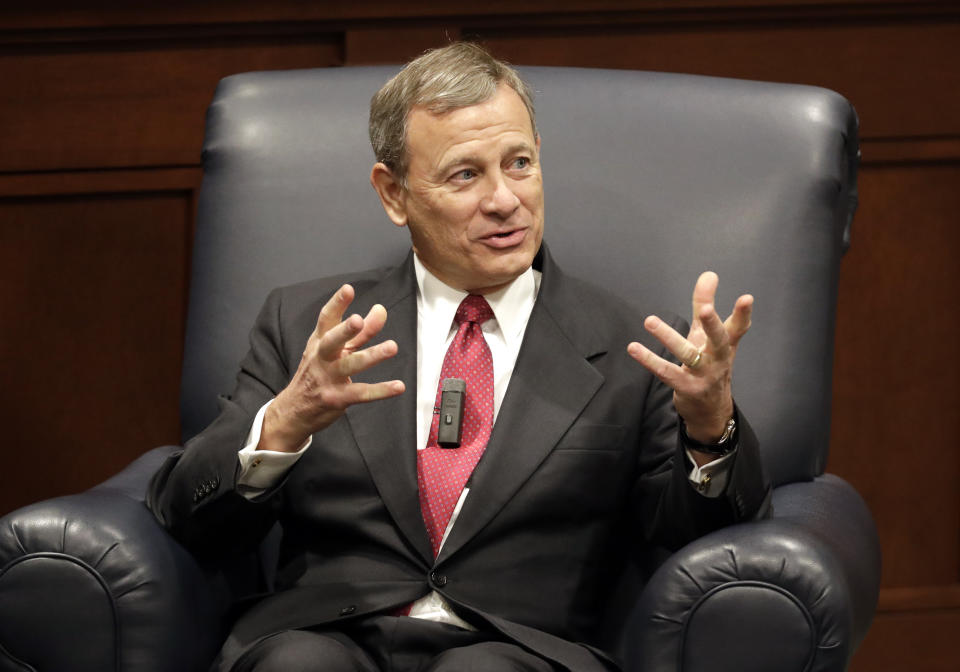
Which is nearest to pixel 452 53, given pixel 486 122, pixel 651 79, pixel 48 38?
pixel 486 122

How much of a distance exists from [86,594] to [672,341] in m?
0.72

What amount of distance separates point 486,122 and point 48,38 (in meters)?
1.12

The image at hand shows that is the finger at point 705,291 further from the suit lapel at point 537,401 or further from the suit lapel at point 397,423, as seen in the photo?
the suit lapel at point 397,423

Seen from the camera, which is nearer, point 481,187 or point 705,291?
point 705,291

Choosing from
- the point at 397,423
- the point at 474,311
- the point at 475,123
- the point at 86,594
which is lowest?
the point at 86,594

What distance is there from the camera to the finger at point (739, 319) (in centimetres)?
145

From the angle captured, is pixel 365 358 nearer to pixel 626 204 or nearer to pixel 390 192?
pixel 390 192

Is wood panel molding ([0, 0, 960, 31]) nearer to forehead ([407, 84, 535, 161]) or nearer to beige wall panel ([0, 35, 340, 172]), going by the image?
beige wall panel ([0, 35, 340, 172])

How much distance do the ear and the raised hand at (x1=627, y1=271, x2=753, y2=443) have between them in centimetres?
53

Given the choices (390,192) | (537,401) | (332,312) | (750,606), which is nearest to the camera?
(750,606)

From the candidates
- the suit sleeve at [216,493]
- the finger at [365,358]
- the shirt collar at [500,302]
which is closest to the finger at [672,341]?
the finger at [365,358]

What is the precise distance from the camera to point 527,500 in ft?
5.62

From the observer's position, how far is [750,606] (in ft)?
4.68

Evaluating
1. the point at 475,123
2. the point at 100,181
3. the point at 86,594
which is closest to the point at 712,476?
the point at 475,123
